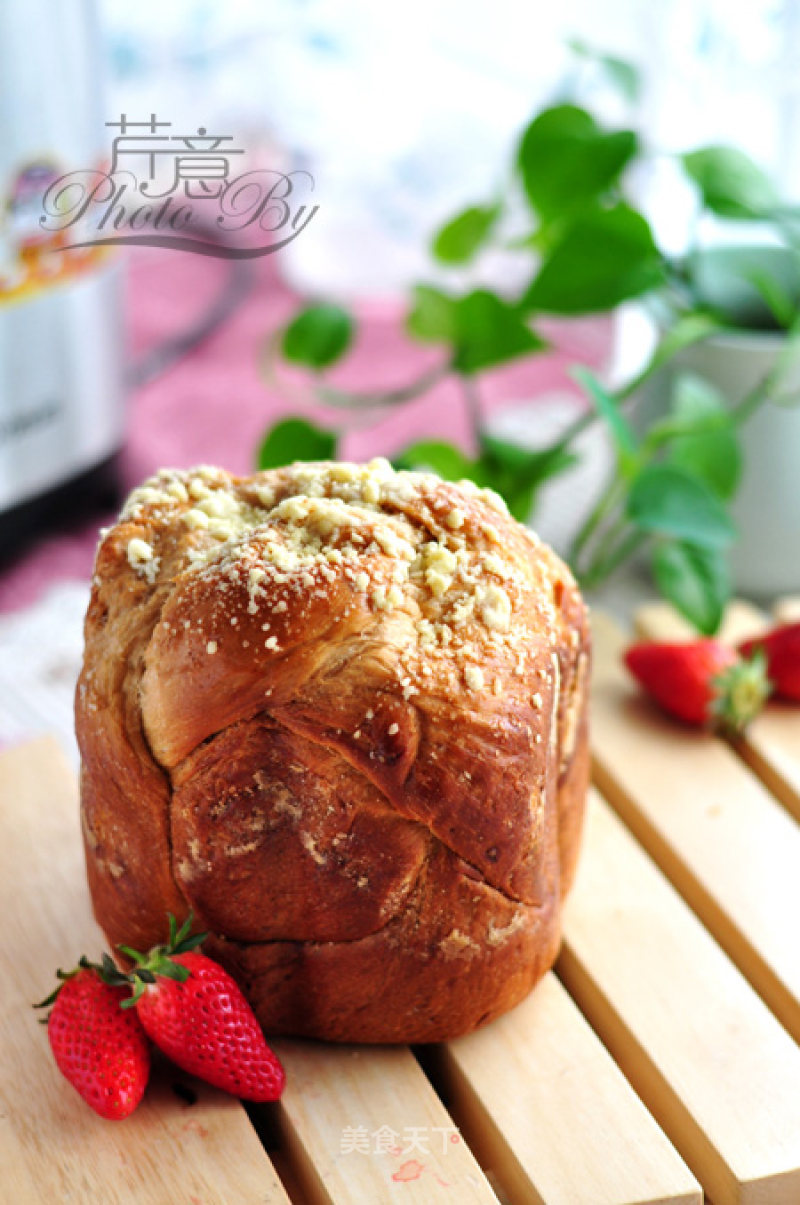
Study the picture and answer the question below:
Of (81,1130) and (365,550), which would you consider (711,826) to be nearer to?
(365,550)

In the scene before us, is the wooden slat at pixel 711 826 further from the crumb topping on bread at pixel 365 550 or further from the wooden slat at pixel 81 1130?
the wooden slat at pixel 81 1130

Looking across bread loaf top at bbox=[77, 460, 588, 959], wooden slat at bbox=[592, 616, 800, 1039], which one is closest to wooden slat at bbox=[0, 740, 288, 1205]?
bread loaf top at bbox=[77, 460, 588, 959]

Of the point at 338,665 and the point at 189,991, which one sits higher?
the point at 338,665

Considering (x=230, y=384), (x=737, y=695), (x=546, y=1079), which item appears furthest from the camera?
(x=230, y=384)

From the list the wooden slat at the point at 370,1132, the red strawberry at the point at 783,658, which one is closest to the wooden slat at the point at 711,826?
the red strawberry at the point at 783,658

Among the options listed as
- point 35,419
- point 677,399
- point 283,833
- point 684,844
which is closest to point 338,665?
point 283,833

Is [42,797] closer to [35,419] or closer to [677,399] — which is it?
[35,419]

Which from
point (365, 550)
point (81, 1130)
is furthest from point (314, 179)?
point (81, 1130)
